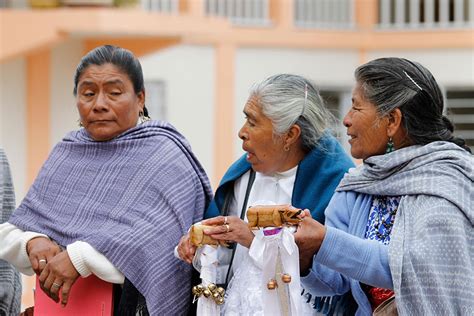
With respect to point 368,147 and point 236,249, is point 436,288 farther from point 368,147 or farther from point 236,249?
point 236,249

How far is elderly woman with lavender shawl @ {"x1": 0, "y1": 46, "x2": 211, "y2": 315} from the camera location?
4.44m

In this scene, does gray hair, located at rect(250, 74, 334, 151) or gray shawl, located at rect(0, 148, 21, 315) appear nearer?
gray hair, located at rect(250, 74, 334, 151)

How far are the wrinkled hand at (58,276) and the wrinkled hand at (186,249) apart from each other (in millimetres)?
425

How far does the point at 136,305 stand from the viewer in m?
4.54

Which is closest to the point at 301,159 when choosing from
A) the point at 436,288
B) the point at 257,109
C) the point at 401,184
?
the point at 257,109

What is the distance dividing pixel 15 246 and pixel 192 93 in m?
9.79

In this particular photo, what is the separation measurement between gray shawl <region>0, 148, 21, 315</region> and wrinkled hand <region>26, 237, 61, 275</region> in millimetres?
405

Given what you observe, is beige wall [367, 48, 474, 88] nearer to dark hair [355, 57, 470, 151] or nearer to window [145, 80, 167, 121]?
window [145, 80, 167, 121]

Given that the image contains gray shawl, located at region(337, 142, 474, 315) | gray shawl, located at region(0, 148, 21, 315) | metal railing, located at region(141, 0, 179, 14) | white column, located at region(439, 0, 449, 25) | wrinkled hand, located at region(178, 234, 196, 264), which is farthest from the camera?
white column, located at region(439, 0, 449, 25)

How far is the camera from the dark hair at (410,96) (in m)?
4.03

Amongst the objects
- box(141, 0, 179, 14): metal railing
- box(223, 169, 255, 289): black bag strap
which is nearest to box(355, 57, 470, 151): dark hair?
box(223, 169, 255, 289): black bag strap

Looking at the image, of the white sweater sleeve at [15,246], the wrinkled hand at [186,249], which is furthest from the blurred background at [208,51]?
the wrinkled hand at [186,249]

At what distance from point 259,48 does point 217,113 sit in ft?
3.83

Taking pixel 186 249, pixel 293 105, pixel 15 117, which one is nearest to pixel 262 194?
pixel 293 105
